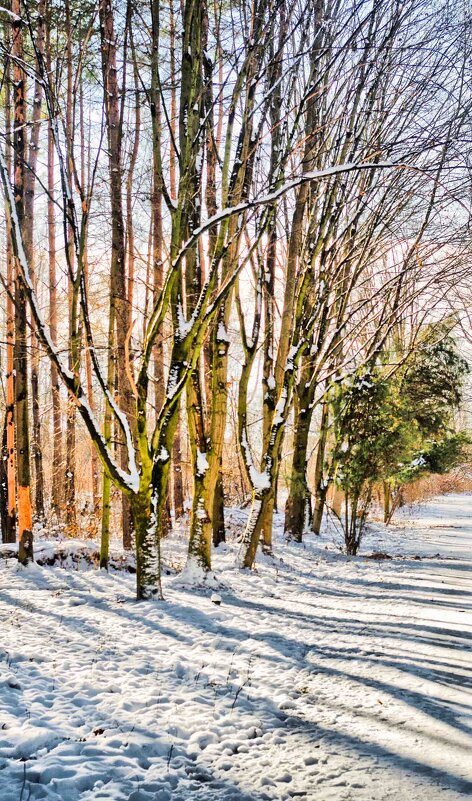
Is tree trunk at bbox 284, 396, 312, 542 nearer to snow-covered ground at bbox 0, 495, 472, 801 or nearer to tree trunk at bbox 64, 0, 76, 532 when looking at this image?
snow-covered ground at bbox 0, 495, 472, 801

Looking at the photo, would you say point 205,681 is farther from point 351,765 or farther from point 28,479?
point 28,479

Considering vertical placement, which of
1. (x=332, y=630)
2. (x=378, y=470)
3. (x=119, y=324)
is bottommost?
(x=332, y=630)

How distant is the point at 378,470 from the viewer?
37.0 feet

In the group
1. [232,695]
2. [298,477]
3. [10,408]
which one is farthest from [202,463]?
[298,477]

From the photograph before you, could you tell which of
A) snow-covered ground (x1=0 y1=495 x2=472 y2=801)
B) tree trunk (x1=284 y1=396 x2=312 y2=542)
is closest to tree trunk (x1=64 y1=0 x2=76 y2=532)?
snow-covered ground (x1=0 y1=495 x2=472 y2=801)

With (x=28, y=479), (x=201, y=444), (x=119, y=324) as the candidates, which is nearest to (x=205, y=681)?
(x=201, y=444)

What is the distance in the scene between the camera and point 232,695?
3914 millimetres

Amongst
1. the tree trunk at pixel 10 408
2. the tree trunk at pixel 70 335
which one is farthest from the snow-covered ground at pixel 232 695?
the tree trunk at pixel 70 335

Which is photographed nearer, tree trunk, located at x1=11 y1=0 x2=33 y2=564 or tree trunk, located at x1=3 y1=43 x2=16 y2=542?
tree trunk, located at x1=11 y1=0 x2=33 y2=564

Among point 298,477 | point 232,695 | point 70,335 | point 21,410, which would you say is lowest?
point 232,695

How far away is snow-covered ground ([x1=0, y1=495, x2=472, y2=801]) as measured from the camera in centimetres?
273

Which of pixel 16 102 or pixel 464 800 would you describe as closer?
pixel 464 800

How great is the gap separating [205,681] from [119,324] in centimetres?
688

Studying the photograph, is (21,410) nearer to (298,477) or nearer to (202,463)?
(202,463)
